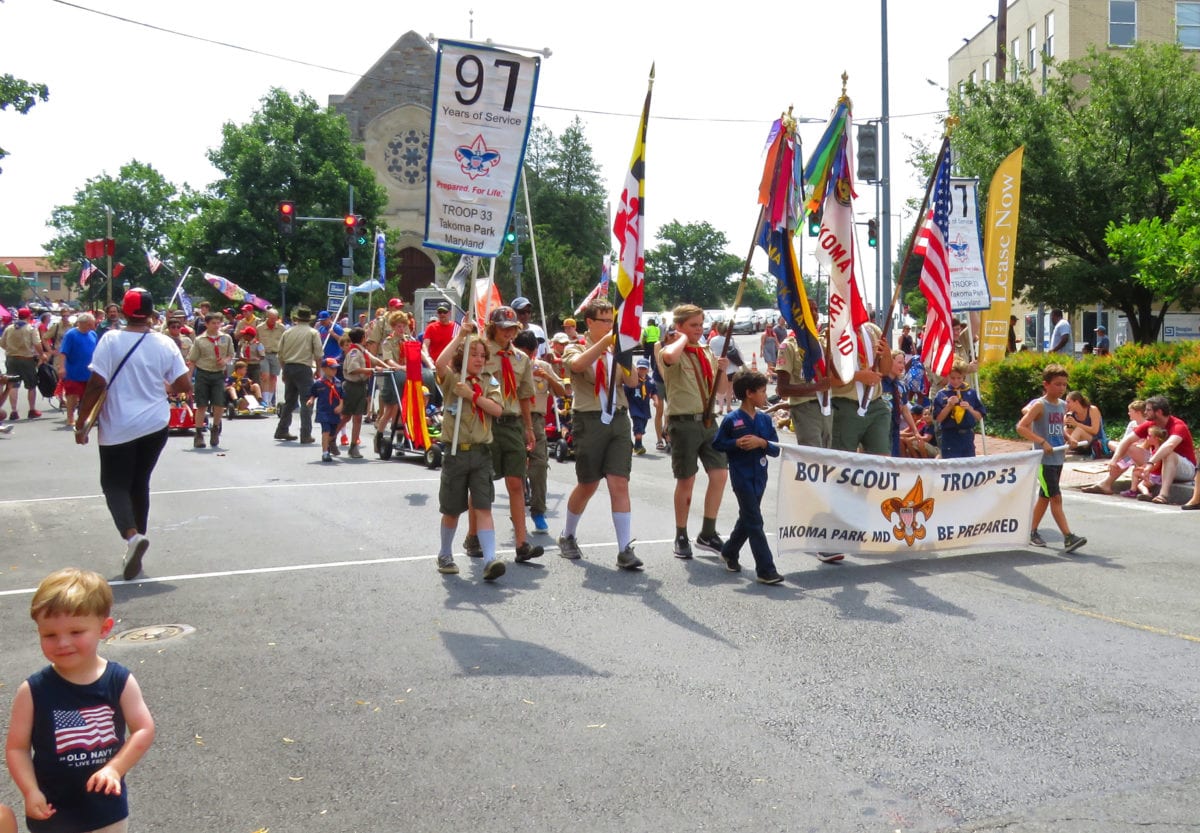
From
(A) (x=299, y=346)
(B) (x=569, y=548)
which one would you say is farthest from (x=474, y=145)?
(A) (x=299, y=346)

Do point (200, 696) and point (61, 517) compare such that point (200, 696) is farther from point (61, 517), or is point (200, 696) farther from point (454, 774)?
point (61, 517)

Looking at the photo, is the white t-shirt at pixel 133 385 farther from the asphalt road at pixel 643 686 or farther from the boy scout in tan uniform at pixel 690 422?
the boy scout in tan uniform at pixel 690 422

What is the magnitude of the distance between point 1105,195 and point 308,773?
26.1 meters

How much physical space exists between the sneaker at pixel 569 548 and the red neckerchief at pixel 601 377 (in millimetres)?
1113

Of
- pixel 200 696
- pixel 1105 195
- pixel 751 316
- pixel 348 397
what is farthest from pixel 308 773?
pixel 751 316

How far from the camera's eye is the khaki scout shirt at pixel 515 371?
8.78 m

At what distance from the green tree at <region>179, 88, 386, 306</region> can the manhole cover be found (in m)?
52.9

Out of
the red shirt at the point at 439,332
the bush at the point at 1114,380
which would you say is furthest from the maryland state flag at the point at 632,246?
the bush at the point at 1114,380

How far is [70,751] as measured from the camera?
3258 millimetres

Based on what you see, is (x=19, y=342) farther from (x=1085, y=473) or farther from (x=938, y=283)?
(x=1085, y=473)

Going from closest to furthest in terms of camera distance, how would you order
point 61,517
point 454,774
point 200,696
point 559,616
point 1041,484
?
point 454,774
point 200,696
point 559,616
point 1041,484
point 61,517

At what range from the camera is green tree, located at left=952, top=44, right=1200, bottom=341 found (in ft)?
88.4

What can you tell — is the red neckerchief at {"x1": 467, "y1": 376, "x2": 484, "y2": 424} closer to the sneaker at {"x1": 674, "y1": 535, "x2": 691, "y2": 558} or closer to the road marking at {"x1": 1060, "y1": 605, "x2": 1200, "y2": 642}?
the sneaker at {"x1": 674, "y1": 535, "x2": 691, "y2": 558}

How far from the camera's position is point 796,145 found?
33.2 ft
